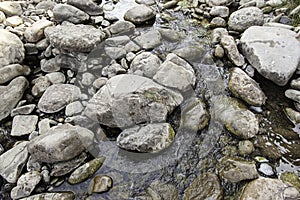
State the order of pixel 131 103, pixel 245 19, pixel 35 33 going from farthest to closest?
pixel 245 19 → pixel 35 33 → pixel 131 103

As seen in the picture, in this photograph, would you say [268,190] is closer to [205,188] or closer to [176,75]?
[205,188]

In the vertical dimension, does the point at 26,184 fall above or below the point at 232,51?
below

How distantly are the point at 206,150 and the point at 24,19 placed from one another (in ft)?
10.0

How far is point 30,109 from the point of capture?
113 inches

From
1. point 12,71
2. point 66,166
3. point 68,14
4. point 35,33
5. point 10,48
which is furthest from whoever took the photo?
point 68,14

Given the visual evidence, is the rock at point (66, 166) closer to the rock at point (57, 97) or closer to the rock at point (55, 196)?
the rock at point (55, 196)

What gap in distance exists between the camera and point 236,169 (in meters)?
2.32

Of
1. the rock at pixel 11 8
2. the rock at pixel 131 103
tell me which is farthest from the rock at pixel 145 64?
the rock at pixel 11 8

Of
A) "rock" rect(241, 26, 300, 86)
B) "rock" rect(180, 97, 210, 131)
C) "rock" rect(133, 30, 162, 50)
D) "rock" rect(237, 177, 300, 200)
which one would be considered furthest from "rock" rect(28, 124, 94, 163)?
"rock" rect(241, 26, 300, 86)

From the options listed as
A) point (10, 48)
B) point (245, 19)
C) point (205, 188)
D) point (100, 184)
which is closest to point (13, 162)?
point (100, 184)

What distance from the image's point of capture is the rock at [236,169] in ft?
7.44

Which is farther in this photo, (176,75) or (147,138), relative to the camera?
(176,75)

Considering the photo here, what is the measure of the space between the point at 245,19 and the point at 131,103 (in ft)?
6.97

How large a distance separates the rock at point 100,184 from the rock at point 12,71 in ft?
5.23
